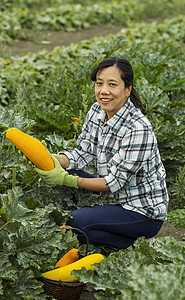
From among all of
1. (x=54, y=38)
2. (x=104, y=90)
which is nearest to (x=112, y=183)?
(x=104, y=90)

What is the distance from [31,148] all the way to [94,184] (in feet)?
1.61

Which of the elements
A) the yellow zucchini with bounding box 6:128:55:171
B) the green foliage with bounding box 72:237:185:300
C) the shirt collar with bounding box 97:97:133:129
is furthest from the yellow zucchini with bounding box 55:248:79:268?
the shirt collar with bounding box 97:97:133:129

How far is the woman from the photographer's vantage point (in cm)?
284

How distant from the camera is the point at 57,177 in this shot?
2.90m

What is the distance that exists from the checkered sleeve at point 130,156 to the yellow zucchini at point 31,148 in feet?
1.36

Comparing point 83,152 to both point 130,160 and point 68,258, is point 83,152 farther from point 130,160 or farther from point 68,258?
point 68,258

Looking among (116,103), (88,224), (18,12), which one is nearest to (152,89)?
(116,103)

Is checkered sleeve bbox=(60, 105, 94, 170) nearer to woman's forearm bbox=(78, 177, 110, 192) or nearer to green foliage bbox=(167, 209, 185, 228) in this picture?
woman's forearm bbox=(78, 177, 110, 192)

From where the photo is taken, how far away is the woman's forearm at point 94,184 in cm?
Result: 291

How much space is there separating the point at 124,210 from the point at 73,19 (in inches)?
252

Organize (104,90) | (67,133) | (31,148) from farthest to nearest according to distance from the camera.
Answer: (67,133)
(104,90)
(31,148)

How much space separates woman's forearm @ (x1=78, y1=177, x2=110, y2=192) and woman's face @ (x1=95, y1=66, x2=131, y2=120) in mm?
488

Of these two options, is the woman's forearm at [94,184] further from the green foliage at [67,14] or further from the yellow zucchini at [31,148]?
the green foliage at [67,14]

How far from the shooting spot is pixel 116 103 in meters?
2.95
